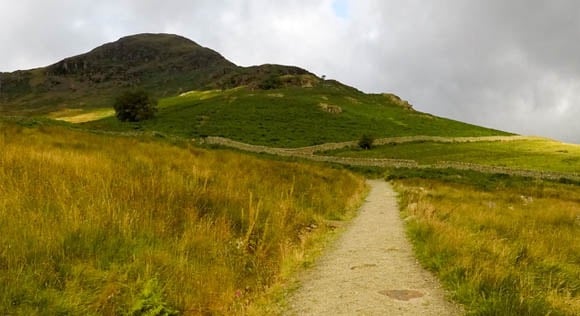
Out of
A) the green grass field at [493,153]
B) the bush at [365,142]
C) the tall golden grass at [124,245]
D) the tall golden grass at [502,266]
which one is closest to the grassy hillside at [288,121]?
the bush at [365,142]

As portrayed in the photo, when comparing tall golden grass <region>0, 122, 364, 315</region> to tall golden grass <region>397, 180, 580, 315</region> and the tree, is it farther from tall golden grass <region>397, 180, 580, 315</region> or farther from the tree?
the tree

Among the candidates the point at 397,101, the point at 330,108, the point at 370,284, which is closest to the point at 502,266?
the point at 370,284

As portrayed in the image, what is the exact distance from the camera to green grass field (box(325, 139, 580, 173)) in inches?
2254

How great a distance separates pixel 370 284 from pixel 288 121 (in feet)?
280

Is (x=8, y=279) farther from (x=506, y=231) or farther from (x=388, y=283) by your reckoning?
(x=506, y=231)

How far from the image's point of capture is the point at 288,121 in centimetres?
9150

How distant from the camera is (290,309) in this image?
18.9 ft

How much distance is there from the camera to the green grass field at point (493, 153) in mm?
57250

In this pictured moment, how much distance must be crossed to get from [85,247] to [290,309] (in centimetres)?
272

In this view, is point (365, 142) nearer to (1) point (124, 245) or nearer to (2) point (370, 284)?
(2) point (370, 284)

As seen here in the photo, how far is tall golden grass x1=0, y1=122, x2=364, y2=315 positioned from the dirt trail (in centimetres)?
67

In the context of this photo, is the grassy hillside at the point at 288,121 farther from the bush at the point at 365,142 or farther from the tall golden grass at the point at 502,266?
the tall golden grass at the point at 502,266

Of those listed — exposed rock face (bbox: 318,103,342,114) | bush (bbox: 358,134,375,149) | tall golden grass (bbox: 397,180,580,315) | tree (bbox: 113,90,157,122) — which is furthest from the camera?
exposed rock face (bbox: 318,103,342,114)

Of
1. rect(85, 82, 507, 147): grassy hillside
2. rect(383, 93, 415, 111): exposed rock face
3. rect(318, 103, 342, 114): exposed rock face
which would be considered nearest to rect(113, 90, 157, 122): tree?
rect(85, 82, 507, 147): grassy hillside
